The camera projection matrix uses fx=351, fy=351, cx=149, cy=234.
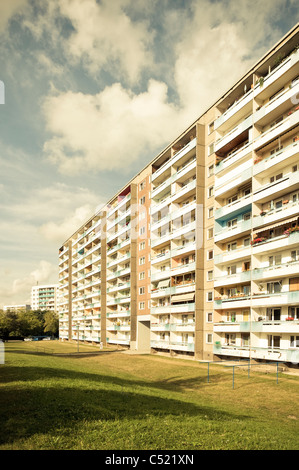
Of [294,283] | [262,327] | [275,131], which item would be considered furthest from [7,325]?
[275,131]

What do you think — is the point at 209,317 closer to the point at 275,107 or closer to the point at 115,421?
the point at 275,107

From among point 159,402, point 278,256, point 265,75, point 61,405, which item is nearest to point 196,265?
point 278,256

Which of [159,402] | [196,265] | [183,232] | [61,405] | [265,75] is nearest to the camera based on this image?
A: [61,405]

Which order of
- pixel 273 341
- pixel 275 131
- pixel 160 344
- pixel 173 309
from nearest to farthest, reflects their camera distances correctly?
pixel 273 341 < pixel 275 131 < pixel 173 309 < pixel 160 344

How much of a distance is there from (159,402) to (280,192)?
22654 millimetres

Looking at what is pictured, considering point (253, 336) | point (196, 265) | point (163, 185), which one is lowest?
point (253, 336)

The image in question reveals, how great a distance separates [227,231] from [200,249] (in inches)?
220

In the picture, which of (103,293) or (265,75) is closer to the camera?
(265,75)

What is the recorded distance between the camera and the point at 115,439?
367 inches

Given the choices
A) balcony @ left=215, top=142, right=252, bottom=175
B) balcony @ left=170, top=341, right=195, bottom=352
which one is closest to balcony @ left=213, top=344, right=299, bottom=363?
balcony @ left=170, top=341, right=195, bottom=352

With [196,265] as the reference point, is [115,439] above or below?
below

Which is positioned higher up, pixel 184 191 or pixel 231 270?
pixel 184 191

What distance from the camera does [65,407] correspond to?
1170 cm

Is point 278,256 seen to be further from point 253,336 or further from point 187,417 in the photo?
point 187,417
